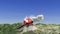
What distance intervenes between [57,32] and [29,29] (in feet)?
24.1

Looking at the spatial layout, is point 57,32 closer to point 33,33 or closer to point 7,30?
point 33,33

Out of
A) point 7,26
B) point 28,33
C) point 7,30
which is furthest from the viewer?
point 7,26

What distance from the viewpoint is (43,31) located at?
45.5m

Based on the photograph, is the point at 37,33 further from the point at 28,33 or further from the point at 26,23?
the point at 26,23

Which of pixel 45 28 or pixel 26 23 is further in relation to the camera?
pixel 45 28

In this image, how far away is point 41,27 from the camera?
4891 cm

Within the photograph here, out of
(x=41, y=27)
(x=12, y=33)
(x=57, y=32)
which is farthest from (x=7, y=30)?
(x=57, y=32)

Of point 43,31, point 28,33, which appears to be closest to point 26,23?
point 28,33

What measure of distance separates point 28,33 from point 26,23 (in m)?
3.79

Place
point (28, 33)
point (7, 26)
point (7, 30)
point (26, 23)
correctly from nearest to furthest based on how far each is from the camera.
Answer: point (26, 23) → point (28, 33) → point (7, 30) → point (7, 26)

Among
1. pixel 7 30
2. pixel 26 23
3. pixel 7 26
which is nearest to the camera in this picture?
pixel 26 23

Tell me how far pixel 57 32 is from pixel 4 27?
1532cm

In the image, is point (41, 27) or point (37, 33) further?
point (41, 27)

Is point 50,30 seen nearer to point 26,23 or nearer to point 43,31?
point 43,31
